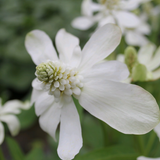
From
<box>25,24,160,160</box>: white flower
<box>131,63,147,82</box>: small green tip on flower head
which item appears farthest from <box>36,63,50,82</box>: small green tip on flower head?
<box>131,63,147,82</box>: small green tip on flower head

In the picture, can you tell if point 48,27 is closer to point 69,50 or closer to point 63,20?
point 63,20

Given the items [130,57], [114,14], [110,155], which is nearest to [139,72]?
[130,57]

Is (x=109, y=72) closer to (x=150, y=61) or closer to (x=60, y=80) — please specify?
(x=60, y=80)

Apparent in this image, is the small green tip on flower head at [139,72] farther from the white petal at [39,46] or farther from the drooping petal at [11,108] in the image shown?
the drooping petal at [11,108]

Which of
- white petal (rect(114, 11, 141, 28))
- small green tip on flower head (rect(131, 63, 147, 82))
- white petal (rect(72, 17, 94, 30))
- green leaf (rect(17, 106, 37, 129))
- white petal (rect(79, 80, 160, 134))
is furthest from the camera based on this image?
green leaf (rect(17, 106, 37, 129))

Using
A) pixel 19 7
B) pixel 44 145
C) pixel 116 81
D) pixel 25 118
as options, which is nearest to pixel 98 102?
pixel 116 81

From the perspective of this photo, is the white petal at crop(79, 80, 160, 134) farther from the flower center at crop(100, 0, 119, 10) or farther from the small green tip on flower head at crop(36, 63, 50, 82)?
the flower center at crop(100, 0, 119, 10)
